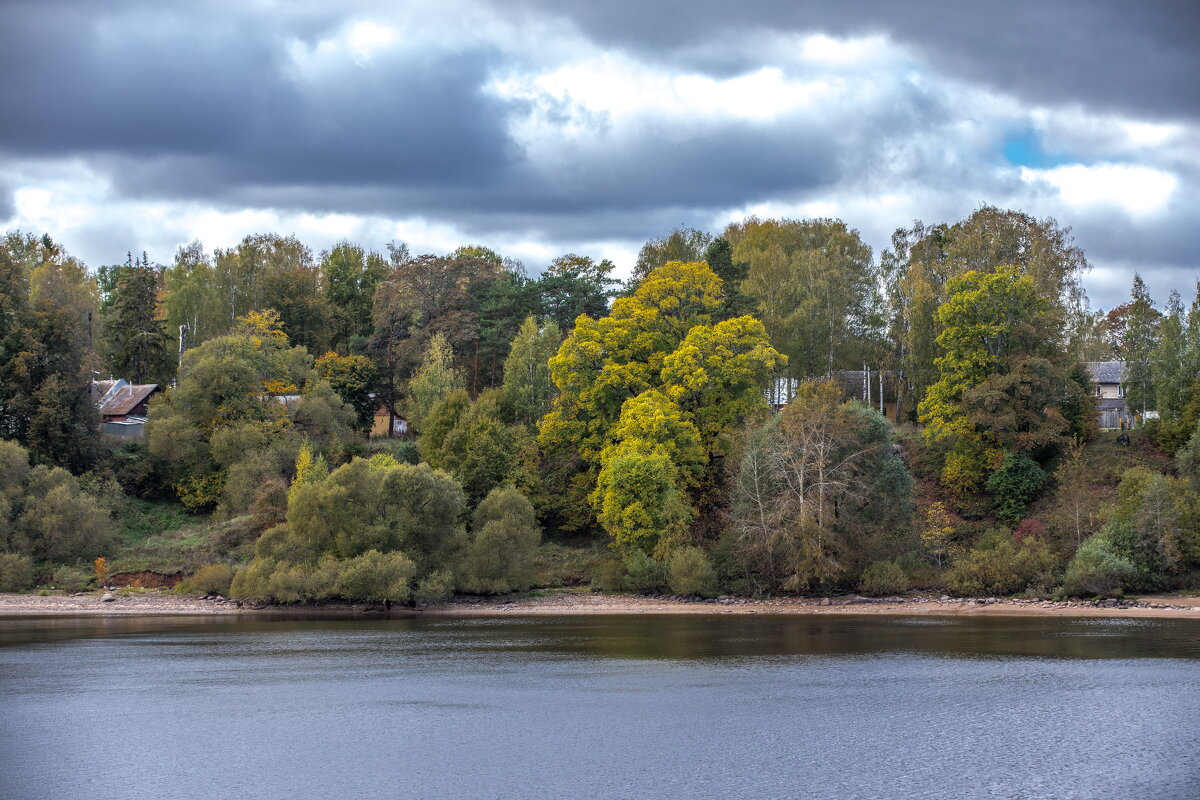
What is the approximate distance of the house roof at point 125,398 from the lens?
295 ft

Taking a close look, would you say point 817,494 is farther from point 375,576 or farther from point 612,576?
point 375,576

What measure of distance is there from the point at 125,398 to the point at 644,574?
50.7 m

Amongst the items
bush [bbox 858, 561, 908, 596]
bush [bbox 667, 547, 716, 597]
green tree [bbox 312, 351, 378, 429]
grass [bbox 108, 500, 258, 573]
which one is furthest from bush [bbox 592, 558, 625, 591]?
green tree [bbox 312, 351, 378, 429]

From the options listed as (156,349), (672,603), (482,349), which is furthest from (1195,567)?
(156,349)

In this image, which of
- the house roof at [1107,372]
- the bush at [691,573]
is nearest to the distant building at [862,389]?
the house roof at [1107,372]

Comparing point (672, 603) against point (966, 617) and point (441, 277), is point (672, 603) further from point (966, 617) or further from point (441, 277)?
point (441, 277)

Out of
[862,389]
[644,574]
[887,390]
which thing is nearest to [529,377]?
[644,574]

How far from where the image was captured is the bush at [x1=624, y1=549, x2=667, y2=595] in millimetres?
66688

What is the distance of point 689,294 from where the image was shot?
3059 inches

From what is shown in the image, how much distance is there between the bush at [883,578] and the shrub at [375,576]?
26982 millimetres

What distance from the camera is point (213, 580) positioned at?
220 feet

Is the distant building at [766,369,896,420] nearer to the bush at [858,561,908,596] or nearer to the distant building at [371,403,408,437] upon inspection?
the bush at [858,561,908,596]

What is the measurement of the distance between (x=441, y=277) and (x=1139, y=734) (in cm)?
7334

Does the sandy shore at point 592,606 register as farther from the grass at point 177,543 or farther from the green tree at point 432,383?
the green tree at point 432,383
